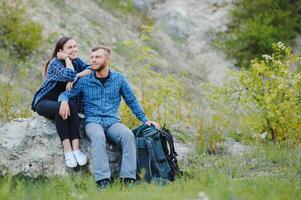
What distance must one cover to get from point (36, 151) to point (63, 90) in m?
0.87

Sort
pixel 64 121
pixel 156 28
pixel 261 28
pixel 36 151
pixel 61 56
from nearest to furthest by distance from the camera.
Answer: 1. pixel 64 121
2. pixel 36 151
3. pixel 61 56
4. pixel 261 28
5. pixel 156 28

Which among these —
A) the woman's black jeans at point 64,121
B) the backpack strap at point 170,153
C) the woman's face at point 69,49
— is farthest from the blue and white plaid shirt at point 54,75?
the backpack strap at point 170,153

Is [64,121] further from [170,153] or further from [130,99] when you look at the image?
[170,153]

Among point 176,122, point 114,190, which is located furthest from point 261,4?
point 114,190

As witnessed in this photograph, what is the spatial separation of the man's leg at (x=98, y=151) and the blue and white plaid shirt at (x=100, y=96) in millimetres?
186

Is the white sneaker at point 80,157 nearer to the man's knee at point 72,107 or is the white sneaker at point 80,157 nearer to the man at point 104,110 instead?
the man at point 104,110

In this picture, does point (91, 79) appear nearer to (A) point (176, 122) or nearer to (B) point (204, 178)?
(B) point (204, 178)

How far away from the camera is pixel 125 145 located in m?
6.12

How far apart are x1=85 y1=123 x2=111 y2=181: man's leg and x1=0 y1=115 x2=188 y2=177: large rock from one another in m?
0.31

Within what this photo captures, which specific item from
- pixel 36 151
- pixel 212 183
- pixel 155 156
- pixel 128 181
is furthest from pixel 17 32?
pixel 212 183

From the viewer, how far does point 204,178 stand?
5629 millimetres

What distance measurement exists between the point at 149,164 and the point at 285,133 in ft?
10.0

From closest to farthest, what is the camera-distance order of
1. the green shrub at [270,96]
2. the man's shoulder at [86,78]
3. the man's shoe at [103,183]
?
the man's shoe at [103,183] < the man's shoulder at [86,78] < the green shrub at [270,96]

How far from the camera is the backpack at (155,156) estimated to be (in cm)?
607
